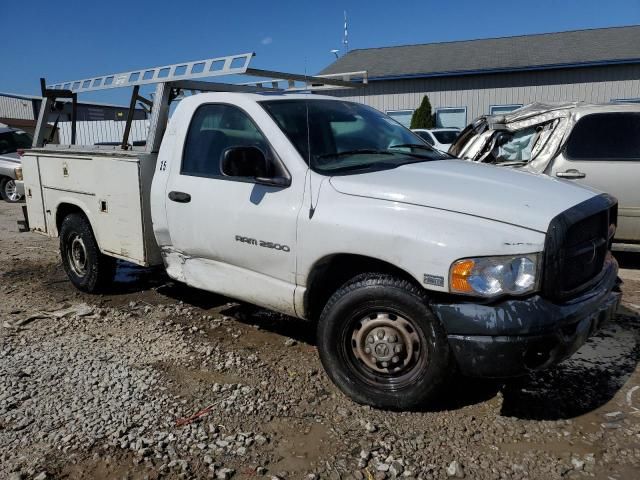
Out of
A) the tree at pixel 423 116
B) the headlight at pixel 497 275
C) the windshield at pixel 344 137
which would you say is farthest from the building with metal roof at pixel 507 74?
the headlight at pixel 497 275

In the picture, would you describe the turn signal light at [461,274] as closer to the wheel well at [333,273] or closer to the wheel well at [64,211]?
the wheel well at [333,273]

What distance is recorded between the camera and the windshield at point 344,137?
3.68 meters

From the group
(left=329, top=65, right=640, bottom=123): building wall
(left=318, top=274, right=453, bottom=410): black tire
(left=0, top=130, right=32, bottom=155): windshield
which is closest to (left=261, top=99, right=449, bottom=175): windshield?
(left=318, top=274, right=453, bottom=410): black tire

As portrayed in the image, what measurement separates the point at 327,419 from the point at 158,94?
3.07 m

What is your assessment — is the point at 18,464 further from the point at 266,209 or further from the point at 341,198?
the point at 341,198

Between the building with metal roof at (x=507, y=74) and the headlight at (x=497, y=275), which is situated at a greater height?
the building with metal roof at (x=507, y=74)

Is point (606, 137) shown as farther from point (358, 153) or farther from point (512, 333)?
point (512, 333)

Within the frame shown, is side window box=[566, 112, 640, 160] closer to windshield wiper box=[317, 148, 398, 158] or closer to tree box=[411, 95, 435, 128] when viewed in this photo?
windshield wiper box=[317, 148, 398, 158]

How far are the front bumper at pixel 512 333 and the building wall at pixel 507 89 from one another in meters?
17.4

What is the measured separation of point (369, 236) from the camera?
124 inches

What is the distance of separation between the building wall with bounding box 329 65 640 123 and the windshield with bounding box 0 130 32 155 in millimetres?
9858

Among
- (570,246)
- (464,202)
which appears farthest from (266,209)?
(570,246)

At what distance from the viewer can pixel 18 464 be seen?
2881 mm

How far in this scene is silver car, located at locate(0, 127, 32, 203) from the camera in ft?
46.0
